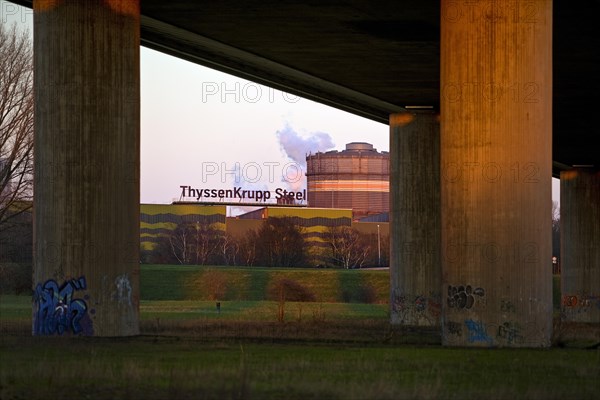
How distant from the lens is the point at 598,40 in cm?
4600

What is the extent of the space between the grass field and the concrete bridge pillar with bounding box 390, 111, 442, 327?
16.5m

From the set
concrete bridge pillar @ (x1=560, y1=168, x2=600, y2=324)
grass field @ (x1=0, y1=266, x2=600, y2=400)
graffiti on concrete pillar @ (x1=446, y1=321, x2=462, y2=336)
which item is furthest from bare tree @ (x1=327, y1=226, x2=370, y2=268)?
graffiti on concrete pillar @ (x1=446, y1=321, x2=462, y2=336)

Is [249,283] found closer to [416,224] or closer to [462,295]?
[416,224]

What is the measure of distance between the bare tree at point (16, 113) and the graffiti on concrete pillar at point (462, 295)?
1431 inches

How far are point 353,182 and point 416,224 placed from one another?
111566mm

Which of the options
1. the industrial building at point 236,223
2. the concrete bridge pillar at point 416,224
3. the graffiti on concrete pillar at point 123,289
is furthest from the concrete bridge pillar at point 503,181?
the industrial building at point 236,223

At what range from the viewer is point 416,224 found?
57.2m

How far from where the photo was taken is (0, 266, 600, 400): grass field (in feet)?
68.5

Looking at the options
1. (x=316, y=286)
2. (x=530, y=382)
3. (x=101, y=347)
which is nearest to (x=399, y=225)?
(x=101, y=347)

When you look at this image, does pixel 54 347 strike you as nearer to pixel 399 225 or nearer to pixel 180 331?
pixel 180 331

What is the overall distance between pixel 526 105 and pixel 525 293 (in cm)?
472

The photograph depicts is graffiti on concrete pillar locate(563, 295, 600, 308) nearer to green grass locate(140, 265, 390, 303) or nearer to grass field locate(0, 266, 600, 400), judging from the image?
green grass locate(140, 265, 390, 303)

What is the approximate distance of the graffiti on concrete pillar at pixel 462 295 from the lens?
3266 centimetres

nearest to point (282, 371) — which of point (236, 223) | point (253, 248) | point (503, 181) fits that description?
point (503, 181)
